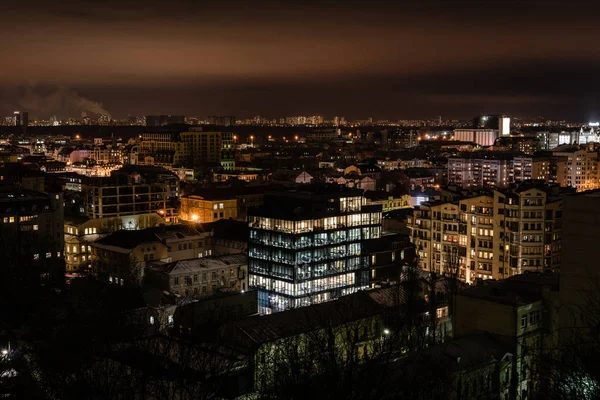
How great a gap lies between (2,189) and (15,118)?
6108 inches

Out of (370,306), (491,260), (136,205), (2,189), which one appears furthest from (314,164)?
(370,306)

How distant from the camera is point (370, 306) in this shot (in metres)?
16.9

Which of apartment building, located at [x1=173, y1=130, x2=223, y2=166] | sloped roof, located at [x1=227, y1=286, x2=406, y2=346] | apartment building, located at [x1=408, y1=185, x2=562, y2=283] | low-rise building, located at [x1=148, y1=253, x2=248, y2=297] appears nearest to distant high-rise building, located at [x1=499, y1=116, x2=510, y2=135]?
apartment building, located at [x1=173, y1=130, x2=223, y2=166]

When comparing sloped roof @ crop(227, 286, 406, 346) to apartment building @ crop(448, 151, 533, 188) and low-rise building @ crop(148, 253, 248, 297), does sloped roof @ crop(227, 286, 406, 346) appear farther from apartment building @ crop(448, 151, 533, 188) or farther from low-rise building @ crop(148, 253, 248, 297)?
apartment building @ crop(448, 151, 533, 188)

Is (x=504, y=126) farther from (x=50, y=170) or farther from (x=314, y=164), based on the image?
(x=50, y=170)

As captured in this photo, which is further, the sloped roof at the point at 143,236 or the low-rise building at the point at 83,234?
the low-rise building at the point at 83,234

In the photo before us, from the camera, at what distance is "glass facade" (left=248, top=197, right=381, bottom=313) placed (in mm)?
22656

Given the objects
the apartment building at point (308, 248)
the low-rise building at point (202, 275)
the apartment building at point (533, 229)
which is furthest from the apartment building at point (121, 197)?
the apartment building at point (533, 229)

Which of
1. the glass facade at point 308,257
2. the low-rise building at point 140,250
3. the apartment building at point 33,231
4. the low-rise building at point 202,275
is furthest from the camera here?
the apartment building at point 33,231

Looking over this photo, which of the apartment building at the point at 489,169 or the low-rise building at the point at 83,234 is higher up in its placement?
the apartment building at the point at 489,169

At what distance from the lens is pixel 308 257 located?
2286cm

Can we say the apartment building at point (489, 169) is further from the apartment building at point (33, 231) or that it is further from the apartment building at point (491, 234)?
the apartment building at point (33, 231)

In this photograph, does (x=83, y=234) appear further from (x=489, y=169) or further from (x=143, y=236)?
(x=489, y=169)

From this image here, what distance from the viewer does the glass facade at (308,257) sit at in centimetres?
2266
